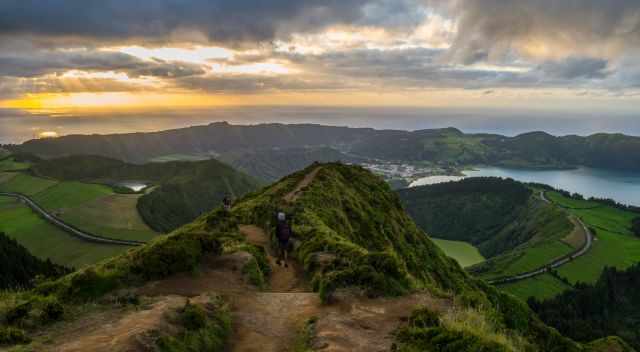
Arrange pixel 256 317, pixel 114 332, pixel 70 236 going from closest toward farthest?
1. pixel 114 332
2. pixel 256 317
3. pixel 70 236

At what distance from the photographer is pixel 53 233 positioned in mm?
171375

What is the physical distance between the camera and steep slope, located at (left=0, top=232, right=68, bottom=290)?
93.8 metres

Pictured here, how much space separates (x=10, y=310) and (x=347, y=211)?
157 feet

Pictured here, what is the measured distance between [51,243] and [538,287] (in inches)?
7793

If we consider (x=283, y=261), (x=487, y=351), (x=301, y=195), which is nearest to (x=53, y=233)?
(x=301, y=195)

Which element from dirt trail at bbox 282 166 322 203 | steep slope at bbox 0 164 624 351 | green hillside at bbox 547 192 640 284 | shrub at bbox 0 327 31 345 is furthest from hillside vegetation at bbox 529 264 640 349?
shrub at bbox 0 327 31 345

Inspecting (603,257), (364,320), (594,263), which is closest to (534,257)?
(594,263)

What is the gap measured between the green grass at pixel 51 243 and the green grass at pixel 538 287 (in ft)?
494

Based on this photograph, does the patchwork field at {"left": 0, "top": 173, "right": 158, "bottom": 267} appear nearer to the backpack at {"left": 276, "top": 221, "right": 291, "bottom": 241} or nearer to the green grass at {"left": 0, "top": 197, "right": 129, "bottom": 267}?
the green grass at {"left": 0, "top": 197, "right": 129, "bottom": 267}

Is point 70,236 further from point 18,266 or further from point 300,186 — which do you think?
point 300,186

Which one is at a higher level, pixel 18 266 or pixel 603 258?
pixel 18 266

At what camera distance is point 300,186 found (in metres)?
65.8

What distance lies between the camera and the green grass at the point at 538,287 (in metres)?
139

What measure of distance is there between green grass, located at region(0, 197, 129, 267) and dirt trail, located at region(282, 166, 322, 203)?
351 feet
